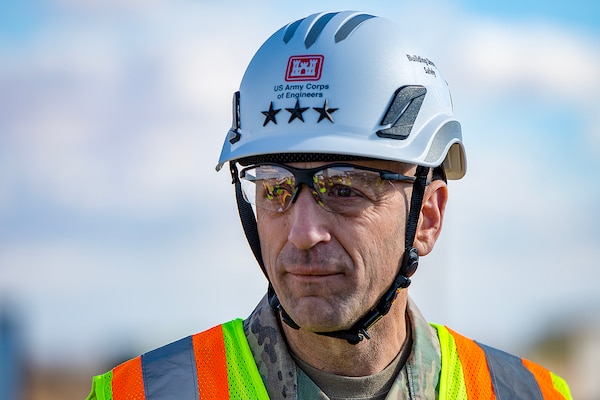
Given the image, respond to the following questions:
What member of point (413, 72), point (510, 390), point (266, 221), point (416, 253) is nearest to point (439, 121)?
point (413, 72)

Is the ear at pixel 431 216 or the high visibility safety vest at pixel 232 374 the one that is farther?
the ear at pixel 431 216

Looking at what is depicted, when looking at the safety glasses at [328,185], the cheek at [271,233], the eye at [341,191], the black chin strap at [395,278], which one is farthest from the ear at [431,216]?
the cheek at [271,233]

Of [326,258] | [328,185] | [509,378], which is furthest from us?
[509,378]

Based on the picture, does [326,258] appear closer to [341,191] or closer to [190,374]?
[341,191]

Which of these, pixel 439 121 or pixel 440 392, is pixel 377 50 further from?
pixel 440 392

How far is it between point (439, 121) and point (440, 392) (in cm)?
130

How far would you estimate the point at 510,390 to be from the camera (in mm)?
5621

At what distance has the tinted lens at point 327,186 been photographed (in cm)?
509

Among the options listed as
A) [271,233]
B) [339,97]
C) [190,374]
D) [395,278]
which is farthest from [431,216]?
[190,374]

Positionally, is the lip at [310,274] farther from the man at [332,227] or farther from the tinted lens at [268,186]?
the tinted lens at [268,186]

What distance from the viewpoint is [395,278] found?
5.30m

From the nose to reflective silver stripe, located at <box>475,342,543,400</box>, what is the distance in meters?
1.27

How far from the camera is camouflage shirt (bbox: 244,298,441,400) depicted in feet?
16.8

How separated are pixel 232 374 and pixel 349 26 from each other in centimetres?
174
